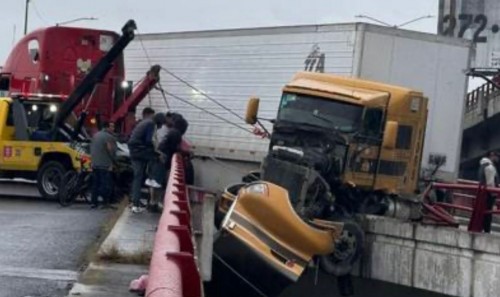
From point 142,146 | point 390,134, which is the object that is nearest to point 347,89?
point 390,134

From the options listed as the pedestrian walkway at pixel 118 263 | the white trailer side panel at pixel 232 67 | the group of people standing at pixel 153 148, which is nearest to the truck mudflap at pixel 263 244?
the pedestrian walkway at pixel 118 263

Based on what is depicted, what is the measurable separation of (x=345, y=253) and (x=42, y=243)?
4.95 metres

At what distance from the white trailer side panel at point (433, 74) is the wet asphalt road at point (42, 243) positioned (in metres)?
6.08

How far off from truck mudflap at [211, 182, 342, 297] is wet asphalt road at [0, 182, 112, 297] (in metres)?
1.71

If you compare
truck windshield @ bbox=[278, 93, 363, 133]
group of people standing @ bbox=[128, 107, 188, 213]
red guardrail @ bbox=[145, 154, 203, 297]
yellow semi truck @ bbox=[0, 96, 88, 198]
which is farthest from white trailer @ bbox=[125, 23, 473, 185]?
red guardrail @ bbox=[145, 154, 203, 297]

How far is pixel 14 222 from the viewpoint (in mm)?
16312

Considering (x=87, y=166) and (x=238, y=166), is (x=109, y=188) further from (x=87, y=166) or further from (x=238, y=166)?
(x=238, y=166)

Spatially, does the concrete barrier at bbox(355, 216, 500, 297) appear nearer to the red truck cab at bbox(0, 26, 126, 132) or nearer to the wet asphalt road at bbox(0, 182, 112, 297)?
the wet asphalt road at bbox(0, 182, 112, 297)

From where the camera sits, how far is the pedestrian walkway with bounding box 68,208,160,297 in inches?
344

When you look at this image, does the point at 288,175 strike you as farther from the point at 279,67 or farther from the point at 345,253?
the point at 279,67

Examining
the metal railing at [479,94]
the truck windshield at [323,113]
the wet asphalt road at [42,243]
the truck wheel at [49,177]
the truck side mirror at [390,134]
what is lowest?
the wet asphalt road at [42,243]

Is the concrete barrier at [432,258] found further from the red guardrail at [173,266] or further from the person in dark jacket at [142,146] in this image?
the red guardrail at [173,266]

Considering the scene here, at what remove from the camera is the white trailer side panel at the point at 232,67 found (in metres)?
22.9

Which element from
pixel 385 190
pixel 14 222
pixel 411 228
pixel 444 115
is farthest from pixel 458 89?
pixel 14 222
